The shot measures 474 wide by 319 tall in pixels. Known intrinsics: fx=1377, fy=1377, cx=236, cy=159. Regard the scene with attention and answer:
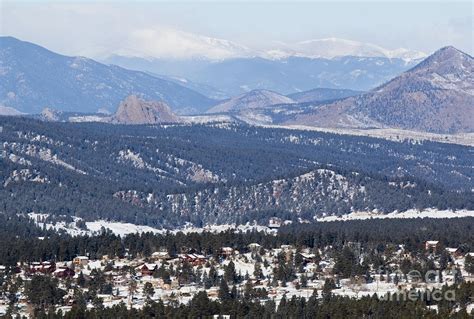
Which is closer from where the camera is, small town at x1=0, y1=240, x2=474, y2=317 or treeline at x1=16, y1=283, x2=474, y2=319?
treeline at x1=16, y1=283, x2=474, y2=319

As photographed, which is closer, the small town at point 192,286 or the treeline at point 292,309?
the treeline at point 292,309

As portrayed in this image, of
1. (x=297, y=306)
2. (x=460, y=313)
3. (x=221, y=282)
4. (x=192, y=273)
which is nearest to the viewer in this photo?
(x=460, y=313)

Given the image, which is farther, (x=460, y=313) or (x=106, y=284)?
(x=106, y=284)

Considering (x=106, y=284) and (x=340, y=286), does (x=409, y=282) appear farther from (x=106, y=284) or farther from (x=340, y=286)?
(x=106, y=284)

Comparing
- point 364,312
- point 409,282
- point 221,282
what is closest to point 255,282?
point 221,282

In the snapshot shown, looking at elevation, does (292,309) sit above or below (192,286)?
above

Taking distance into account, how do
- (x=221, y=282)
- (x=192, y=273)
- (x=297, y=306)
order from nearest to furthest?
(x=297, y=306) → (x=221, y=282) → (x=192, y=273)

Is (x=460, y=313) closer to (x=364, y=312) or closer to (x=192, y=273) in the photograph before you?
(x=364, y=312)

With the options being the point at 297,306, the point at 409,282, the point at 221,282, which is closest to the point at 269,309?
the point at 297,306

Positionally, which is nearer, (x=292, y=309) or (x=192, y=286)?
(x=292, y=309)
